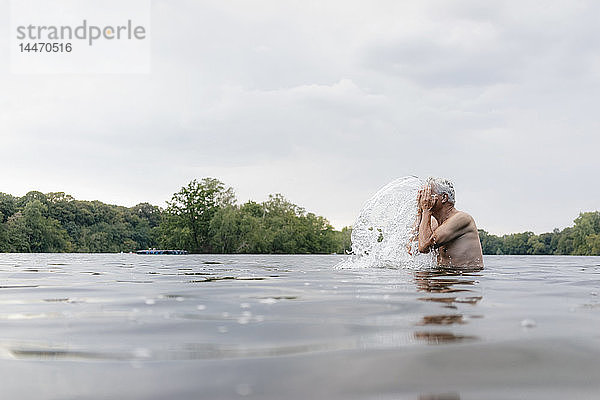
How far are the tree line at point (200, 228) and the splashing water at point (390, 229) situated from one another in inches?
2316

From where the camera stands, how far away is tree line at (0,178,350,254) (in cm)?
7025

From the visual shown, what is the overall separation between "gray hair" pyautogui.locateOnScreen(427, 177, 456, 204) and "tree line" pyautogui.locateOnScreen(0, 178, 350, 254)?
6013cm


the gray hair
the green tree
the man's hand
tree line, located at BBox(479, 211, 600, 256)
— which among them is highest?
the green tree

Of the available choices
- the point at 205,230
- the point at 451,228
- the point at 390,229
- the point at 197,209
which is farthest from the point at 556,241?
the point at 451,228

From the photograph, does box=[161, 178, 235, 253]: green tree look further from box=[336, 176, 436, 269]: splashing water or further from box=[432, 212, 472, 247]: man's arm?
box=[432, 212, 472, 247]: man's arm

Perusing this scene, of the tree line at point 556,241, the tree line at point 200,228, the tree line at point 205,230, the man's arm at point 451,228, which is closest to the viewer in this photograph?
the man's arm at point 451,228

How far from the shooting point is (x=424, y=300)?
12.4ft

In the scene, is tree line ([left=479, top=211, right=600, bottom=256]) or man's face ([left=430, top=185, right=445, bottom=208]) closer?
man's face ([left=430, top=185, right=445, bottom=208])

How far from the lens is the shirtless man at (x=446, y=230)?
8.59m

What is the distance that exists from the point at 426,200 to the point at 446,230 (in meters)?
0.69

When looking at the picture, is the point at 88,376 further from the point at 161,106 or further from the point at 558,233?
the point at 558,233

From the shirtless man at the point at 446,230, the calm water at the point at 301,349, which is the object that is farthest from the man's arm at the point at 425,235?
the calm water at the point at 301,349

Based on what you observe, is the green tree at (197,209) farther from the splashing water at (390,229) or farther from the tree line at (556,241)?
the splashing water at (390,229)

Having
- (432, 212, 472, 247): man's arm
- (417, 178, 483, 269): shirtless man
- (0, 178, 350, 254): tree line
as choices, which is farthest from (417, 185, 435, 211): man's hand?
(0, 178, 350, 254): tree line
